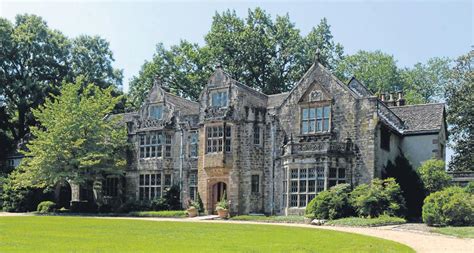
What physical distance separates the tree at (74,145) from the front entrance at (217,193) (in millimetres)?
8096

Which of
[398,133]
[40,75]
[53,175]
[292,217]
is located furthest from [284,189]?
[40,75]

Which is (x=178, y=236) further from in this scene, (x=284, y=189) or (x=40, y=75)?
(x=40, y=75)

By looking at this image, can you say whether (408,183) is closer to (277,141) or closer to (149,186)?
(277,141)

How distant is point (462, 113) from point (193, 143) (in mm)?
24881

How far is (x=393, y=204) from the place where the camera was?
98.4ft

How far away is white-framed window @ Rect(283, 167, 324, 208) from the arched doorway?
5621 mm

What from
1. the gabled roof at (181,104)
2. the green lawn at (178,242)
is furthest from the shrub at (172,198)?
the green lawn at (178,242)

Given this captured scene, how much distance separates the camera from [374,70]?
67.8 metres

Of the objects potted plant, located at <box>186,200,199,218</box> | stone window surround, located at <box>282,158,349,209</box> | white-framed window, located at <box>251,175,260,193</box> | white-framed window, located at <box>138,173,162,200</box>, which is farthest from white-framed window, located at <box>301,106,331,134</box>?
white-framed window, located at <box>138,173,162,200</box>

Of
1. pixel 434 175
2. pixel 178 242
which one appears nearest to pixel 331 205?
pixel 434 175

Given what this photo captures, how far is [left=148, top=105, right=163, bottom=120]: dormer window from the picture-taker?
142 feet

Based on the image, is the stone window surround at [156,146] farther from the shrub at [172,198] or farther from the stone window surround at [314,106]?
the stone window surround at [314,106]

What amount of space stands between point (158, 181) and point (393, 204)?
1902cm

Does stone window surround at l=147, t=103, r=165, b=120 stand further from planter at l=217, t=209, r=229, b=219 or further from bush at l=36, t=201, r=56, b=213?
planter at l=217, t=209, r=229, b=219
